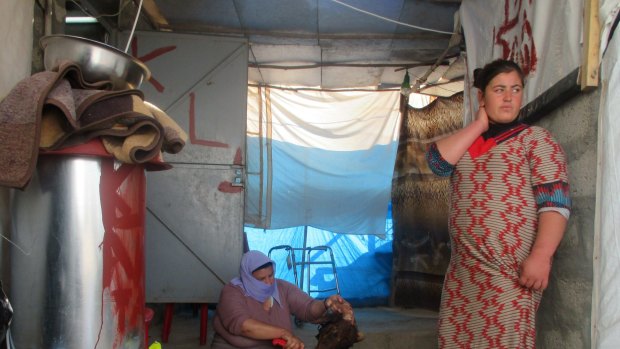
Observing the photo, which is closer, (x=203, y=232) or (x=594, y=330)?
(x=594, y=330)

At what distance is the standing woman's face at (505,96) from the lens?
180cm

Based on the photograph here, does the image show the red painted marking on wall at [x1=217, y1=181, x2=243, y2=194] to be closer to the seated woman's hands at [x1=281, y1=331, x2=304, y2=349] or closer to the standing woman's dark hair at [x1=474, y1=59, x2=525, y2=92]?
the seated woman's hands at [x1=281, y1=331, x2=304, y2=349]

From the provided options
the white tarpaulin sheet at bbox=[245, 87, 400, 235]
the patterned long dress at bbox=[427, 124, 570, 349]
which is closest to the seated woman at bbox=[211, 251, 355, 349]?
the patterned long dress at bbox=[427, 124, 570, 349]

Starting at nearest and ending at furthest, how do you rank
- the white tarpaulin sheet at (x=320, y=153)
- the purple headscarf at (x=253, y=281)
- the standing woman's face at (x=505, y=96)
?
the standing woman's face at (x=505, y=96), the purple headscarf at (x=253, y=281), the white tarpaulin sheet at (x=320, y=153)

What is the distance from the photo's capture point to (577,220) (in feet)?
5.76

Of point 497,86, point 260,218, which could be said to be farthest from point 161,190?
point 497,86

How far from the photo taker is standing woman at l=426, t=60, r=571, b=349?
166 cm

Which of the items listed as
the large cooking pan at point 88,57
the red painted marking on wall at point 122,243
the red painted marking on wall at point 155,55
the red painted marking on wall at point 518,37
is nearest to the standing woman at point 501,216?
the red painted marking on wall at point 518,37

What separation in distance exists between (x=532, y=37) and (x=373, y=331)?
10.1 ft

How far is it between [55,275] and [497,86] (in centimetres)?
164

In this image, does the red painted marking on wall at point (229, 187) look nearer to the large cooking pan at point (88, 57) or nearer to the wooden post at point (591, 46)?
the large cooking pan at point (88, 57)

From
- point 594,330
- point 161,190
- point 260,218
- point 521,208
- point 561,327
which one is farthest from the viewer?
point 260,218

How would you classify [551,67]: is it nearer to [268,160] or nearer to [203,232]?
[203,232]

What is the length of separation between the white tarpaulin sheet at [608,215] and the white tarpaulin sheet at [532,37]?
0.26 meters
